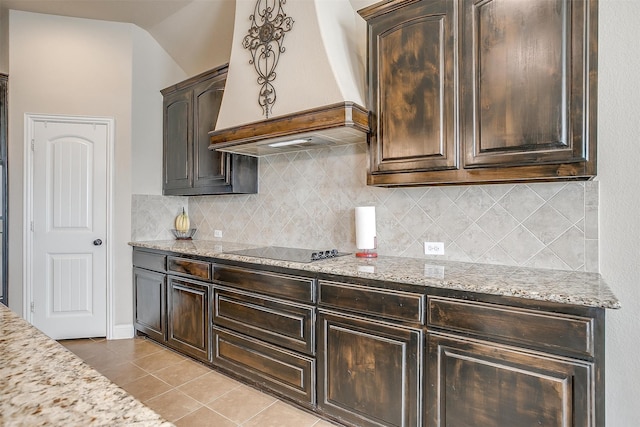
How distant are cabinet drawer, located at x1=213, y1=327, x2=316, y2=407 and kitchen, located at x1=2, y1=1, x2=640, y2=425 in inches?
35.4

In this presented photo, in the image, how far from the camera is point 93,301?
363 centimetres

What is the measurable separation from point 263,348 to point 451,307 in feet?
4.41

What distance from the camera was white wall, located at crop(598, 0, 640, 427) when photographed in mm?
1771

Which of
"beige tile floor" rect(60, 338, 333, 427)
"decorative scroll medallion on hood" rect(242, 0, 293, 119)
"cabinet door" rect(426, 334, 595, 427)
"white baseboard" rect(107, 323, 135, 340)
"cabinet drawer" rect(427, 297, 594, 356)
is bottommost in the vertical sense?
"beige tile floor" rect(60, 338, 333, 427)

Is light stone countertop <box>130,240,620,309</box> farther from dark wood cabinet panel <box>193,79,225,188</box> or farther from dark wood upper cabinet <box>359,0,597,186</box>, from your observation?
dark wood cabinet panel <box>193,79,225,188</box>

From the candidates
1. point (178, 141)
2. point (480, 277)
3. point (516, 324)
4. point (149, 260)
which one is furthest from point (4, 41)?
point (516, 324)

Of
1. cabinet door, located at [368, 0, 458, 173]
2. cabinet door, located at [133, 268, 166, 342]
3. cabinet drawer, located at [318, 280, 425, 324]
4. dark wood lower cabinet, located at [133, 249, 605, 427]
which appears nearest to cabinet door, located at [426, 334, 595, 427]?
dark wood lower cabinet, located at [133, 249, 605, 427]

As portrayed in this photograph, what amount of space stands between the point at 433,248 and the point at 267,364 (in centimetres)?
135

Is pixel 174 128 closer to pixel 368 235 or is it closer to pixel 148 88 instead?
pixel 148 88

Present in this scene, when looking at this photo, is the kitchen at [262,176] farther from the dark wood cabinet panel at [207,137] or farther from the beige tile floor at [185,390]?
the beige tile floor at [185,390]

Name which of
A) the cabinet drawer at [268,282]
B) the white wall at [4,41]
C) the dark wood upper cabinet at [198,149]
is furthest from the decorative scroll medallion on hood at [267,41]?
the white wall at [4,41]

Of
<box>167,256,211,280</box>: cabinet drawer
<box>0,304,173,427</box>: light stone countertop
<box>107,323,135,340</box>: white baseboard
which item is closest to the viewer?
<box>0,304,173,427</box>: light stone countertop

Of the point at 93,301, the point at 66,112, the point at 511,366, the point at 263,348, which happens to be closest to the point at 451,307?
the point at 511,366

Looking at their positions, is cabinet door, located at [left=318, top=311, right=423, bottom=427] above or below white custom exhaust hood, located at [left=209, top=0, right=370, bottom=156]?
below
